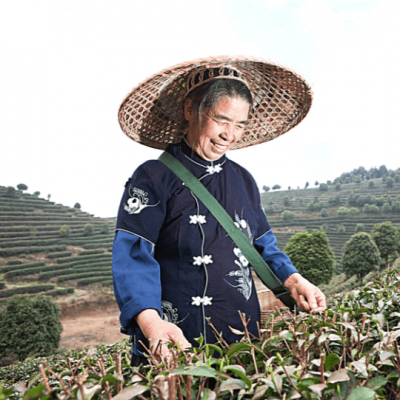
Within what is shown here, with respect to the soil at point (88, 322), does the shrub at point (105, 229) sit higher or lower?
higher

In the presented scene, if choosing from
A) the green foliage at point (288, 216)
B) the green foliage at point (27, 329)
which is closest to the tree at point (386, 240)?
the green foliage at point (27, 329)

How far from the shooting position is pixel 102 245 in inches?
1443

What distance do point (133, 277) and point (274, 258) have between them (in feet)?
2.29

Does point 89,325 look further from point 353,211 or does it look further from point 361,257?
point 353,211

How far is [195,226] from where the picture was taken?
1207 mm

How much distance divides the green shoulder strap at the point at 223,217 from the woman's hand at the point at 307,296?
0.04 m

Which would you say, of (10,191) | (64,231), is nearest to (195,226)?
(64,231)

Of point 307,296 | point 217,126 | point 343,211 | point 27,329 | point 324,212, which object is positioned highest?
point 217,126

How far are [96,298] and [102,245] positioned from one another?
10.1 metres

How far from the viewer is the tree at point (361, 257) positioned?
1712 centimetres

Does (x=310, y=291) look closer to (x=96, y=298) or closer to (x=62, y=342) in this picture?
(x=62, y=342)

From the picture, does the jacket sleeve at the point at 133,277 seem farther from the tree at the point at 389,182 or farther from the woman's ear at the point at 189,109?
the tree at the point at 389,182

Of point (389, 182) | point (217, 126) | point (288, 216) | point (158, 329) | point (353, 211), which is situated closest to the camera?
point (158, 329)

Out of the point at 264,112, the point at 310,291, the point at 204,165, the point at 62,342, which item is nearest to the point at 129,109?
the point at 204,165
